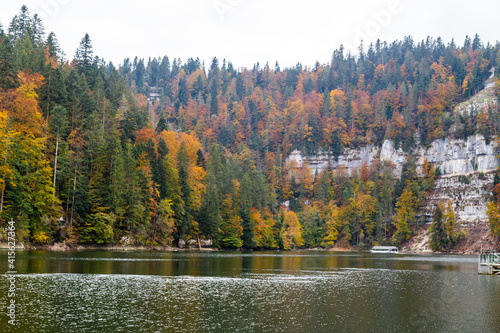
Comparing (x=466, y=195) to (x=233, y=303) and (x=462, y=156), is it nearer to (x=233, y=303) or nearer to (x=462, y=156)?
(x=462, y=156)

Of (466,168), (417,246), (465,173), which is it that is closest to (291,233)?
(417,246)

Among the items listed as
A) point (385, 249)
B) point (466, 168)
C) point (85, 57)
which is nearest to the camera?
point (85, 57)

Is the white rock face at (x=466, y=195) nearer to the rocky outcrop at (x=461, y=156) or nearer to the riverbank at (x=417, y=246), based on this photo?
the rocky outcrop at (x=461, y=156)

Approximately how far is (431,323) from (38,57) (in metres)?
87.4

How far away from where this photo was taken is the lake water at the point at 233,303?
80.0 ft

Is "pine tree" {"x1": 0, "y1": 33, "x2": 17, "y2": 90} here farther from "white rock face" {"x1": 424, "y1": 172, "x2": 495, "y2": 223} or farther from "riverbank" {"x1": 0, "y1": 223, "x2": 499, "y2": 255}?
"white rock face" {"x1": 424, "y1": 172, "x2": 495, "y2": 223}

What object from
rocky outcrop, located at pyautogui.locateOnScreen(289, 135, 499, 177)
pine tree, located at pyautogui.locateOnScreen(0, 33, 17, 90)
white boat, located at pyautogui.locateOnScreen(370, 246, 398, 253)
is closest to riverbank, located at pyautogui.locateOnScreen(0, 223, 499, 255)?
white boat, located at pyautogui.locateOnScreen(370, 246, 398, 253)

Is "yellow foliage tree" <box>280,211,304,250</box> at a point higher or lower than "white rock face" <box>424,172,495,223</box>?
lower

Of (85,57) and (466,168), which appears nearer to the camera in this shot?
(85,57)

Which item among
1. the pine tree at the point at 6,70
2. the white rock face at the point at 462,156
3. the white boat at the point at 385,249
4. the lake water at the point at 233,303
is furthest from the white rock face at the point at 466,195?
the pine tree at the point at 6,70

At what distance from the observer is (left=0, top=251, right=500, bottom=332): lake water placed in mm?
24375

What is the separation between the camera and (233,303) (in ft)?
101

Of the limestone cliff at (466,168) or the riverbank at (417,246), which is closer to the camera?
the riverbank at (417,246)

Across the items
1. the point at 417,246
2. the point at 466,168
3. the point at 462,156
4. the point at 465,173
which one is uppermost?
the point at 462,156
